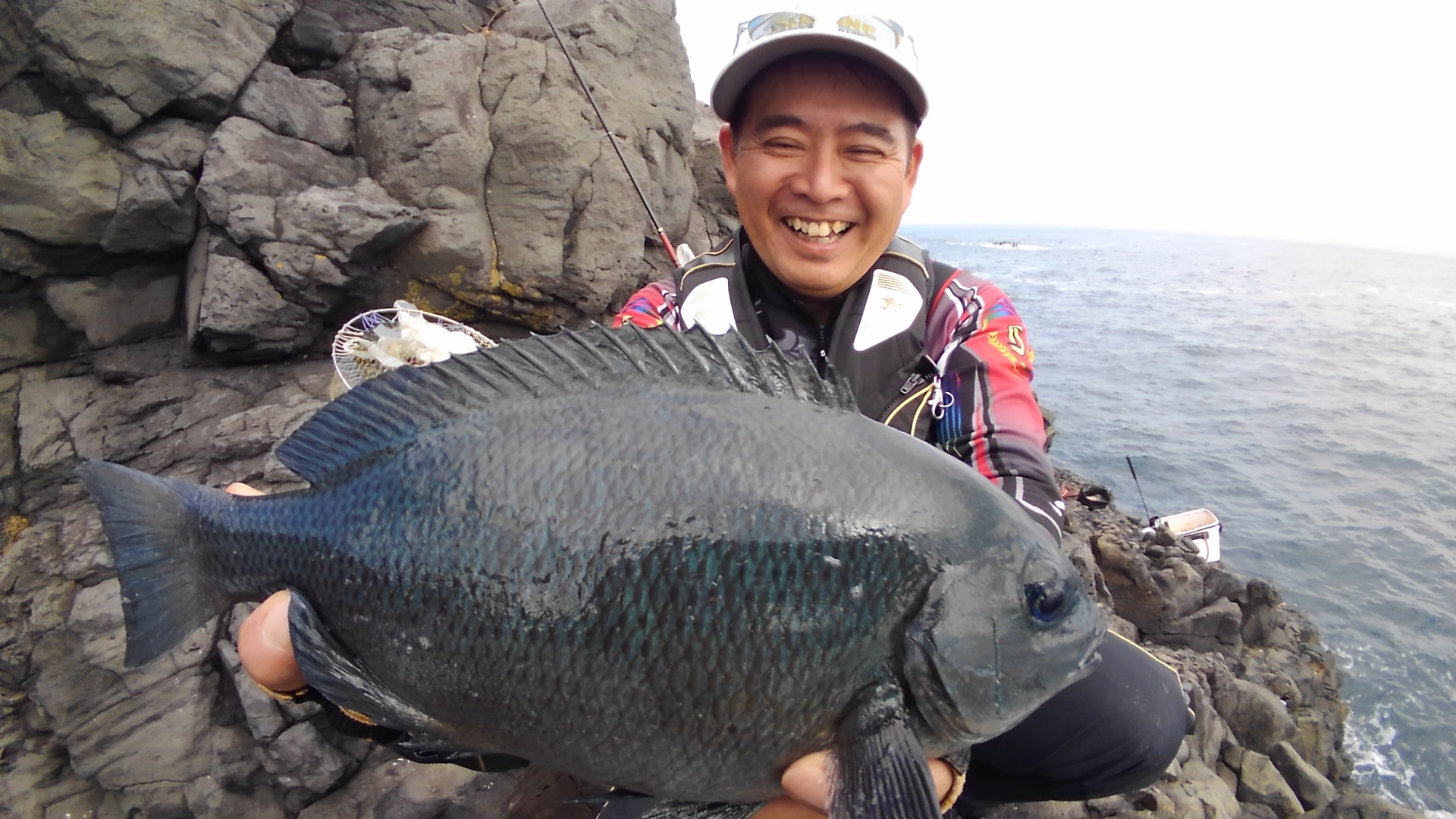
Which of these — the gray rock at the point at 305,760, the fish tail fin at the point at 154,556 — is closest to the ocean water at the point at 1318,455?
the gray rock at the point at 305,760

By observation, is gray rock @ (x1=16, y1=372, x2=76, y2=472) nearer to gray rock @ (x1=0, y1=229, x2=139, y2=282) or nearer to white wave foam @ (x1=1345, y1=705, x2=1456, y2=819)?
gray rock @ (x1=0, y1=229, x2=139, y2=282)

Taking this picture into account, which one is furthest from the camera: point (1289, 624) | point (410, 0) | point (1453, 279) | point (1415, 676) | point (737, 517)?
point (1453, 279)

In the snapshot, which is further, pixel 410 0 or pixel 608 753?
pixel 410 0

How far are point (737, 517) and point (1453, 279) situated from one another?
97.8 metres

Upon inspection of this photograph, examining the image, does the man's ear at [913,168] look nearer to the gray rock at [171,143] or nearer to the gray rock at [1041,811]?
the gray rock at [1041,811]

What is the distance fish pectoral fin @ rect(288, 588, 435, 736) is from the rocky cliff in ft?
5.49

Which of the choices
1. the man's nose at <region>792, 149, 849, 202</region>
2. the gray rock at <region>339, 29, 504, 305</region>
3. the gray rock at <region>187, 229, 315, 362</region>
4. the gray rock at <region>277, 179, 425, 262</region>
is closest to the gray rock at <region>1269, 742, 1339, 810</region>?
the man's nose at <region>792, 149, 849, 202</region>

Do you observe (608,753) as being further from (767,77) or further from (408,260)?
(408,260)

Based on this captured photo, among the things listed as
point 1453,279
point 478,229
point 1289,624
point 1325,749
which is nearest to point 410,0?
point 478,229

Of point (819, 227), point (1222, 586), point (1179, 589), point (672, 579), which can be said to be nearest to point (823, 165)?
point (819, 227)

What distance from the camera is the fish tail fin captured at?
1.46 meters

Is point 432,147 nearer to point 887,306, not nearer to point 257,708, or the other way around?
point 257,708

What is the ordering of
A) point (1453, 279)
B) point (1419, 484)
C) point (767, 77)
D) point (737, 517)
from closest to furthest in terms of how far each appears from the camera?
1. point (737, 517)
2. point (767, 77)
3. point (1419, 484)
4. point (1453, 279)

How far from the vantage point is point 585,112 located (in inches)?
237
